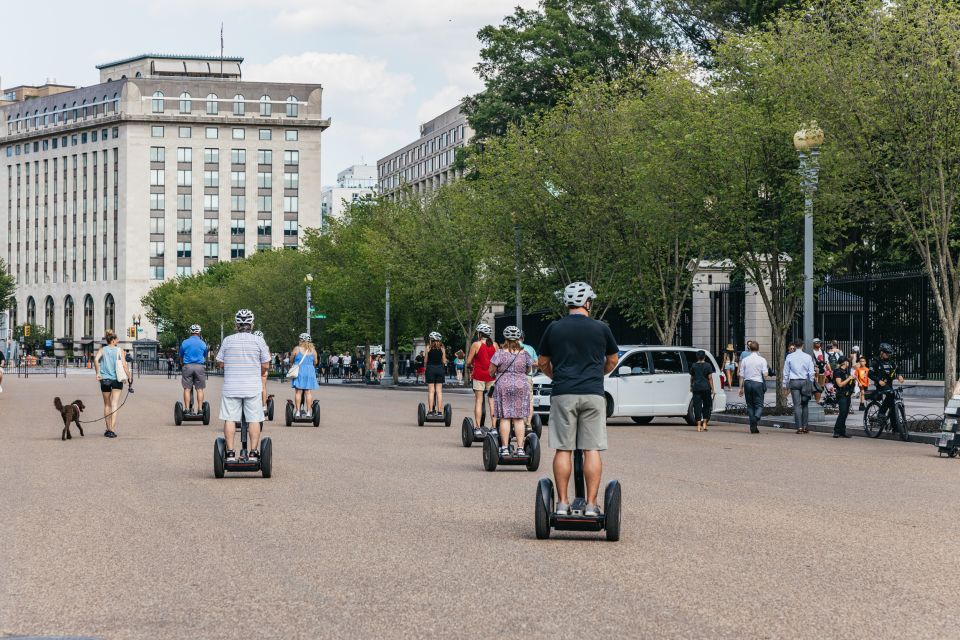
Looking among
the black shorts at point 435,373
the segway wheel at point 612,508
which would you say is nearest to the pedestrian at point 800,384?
the black shorts at point 435,373

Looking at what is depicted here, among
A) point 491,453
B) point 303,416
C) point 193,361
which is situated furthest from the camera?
point 303,416

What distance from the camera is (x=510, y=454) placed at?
15.6 m

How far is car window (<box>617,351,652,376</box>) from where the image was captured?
91.5ft

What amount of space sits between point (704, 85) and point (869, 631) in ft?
95.2

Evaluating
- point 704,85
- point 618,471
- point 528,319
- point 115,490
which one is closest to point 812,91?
point 704,85

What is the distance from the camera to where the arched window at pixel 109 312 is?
536 feet

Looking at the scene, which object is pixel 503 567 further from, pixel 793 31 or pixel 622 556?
pixel 793 31

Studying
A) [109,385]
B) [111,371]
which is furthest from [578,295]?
[109,385]

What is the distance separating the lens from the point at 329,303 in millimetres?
70125

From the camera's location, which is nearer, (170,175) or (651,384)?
(651,384)

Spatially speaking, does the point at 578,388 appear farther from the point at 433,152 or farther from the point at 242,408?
the point at 433,152

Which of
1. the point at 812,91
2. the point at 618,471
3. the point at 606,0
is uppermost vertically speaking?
the point at 606,0

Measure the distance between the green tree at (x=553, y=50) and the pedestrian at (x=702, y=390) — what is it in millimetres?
26592

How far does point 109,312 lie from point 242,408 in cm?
15565
